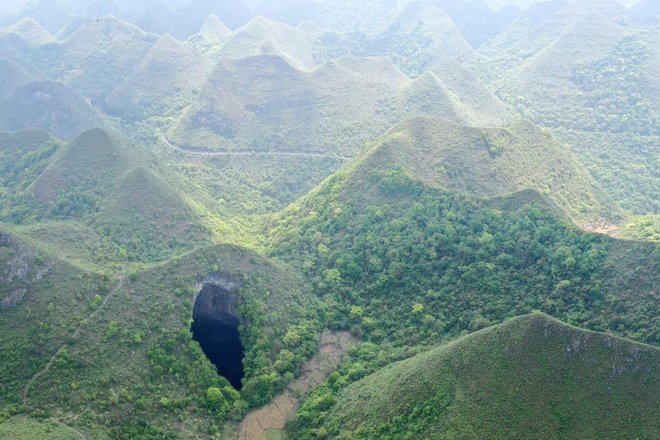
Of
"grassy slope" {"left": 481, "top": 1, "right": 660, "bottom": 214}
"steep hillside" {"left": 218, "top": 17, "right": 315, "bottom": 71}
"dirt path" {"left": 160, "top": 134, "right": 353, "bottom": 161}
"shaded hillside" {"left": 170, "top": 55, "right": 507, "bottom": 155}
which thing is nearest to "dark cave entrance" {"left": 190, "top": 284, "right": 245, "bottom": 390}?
"dirt path" {"left": 160, "top": 134, "right": 353, "bottom": 161}

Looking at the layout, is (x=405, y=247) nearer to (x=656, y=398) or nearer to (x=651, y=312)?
(x=651, y=312)

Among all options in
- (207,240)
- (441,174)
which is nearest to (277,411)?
(207,240)

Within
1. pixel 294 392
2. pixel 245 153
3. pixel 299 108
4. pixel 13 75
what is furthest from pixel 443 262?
pixel 13 75

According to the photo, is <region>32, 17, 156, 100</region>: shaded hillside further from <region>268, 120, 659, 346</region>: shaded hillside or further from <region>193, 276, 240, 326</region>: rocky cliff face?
<region>193, 276, 240, 326</region>: rocky cliff face

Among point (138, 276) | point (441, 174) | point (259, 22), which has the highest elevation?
point (138, 276)

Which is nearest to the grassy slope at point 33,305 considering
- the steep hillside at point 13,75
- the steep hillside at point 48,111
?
the steep hillside at point 48,111

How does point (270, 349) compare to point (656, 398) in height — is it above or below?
below
